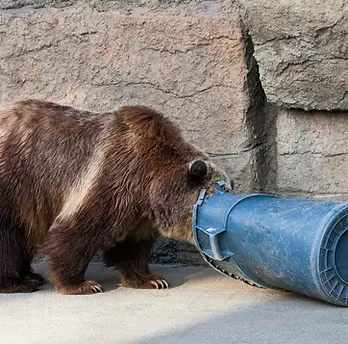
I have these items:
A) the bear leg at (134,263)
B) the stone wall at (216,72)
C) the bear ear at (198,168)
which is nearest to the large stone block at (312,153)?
the stone wall at (216,72)

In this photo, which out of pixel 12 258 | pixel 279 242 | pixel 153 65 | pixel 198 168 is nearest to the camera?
pixel 279 242

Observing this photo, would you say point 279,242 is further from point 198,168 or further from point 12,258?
point 12,258

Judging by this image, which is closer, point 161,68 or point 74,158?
point 74,158

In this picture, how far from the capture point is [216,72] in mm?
4949

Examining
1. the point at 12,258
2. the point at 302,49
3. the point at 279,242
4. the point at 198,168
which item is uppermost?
the point at 302,49

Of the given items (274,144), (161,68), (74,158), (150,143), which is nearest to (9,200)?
(74,158)

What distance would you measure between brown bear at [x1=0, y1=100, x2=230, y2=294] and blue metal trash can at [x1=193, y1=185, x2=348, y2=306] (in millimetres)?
282

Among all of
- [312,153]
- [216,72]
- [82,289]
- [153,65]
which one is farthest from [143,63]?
[82,289]

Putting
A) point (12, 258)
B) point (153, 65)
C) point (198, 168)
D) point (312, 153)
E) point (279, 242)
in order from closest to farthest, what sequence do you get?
point (279, 242) → point (198, 168) → point (12, 258) → point (312, 153) → point (153, 65)

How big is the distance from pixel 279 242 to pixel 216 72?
1.25 metres

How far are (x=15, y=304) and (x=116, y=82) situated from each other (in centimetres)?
138

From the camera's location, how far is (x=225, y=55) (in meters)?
4.92

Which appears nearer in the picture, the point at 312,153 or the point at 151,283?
the point at 151,283

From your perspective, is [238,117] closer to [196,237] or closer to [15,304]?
[196,237]
